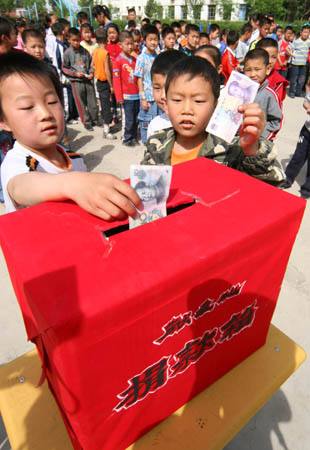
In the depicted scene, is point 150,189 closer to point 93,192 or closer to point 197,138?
point 93,192

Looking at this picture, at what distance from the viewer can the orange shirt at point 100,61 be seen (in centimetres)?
390

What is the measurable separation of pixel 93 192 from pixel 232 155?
70 cm

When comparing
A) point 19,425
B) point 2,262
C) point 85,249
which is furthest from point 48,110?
point 2,262

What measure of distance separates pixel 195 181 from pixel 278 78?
242 cm

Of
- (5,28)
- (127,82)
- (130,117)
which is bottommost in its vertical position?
(130,117)

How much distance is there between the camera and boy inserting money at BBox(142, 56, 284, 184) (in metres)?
0.91

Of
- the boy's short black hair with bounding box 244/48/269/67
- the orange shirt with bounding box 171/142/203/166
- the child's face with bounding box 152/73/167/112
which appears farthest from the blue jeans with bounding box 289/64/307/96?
the orange shirt with bounding box 171/142/203/166

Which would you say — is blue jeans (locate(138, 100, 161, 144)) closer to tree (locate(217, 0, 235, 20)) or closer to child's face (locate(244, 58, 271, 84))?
child's face (locate(244, 58, 271, 84))

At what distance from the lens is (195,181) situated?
723 millimetres

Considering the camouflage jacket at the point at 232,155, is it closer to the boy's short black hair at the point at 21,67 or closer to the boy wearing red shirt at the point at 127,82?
the boy's short black hair at the point at 21,67

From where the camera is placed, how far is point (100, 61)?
12.9 feet

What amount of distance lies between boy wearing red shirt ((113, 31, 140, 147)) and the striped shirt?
14.6ft

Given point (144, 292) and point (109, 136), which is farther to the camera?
point (109, 136)

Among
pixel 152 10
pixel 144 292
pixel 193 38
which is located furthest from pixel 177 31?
pixel 152 10
